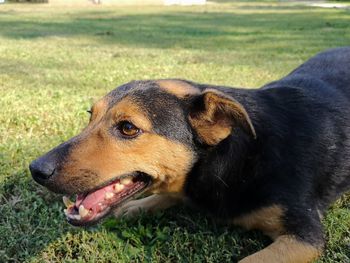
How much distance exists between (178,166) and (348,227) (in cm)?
151

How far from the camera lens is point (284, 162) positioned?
380 cm

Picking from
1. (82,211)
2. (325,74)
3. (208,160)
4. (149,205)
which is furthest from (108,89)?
(82,211)

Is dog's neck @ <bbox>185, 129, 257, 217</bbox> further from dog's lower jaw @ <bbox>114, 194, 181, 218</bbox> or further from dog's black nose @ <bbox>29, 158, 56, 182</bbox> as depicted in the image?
dog's black nose @ <bbox>29, 158, 56, 182</bbox>

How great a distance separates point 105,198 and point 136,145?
455 mm

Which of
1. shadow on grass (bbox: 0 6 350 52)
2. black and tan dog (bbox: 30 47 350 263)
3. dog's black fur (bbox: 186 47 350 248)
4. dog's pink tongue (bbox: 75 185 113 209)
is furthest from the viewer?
shadow on grass (bbox: 0 6 350 52)

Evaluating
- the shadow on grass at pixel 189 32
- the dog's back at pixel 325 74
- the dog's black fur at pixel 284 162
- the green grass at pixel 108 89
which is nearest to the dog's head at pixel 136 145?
the dog's black fur at pixel 284 162

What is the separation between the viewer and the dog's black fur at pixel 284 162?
3693 mm

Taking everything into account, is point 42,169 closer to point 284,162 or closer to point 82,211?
point 82,211

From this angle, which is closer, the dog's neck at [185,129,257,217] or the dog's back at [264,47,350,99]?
the dog's neck at [185,129,257,217]

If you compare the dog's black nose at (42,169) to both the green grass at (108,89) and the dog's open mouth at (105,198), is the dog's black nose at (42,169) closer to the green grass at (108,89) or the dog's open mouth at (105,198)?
the dog's open mouth at (105,198)

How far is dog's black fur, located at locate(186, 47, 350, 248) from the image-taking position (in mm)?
3693

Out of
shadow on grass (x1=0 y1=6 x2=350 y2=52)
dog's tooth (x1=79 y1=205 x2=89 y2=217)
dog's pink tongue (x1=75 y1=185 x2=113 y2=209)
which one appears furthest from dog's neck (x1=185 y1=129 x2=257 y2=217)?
shadow on grass (x1=0 y1=6 x2=350 y2=52)

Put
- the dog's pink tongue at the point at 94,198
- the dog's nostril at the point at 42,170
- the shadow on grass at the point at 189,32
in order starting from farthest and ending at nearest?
1. the shadow on grass at the point at 189,32
2. the dog's pink tongue at the point at 94,198
3. the dog's nostril at the point at 42,170

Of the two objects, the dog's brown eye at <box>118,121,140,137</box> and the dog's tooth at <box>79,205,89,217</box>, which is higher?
the dog's brown eye at <box>118,121,140,137</box>
